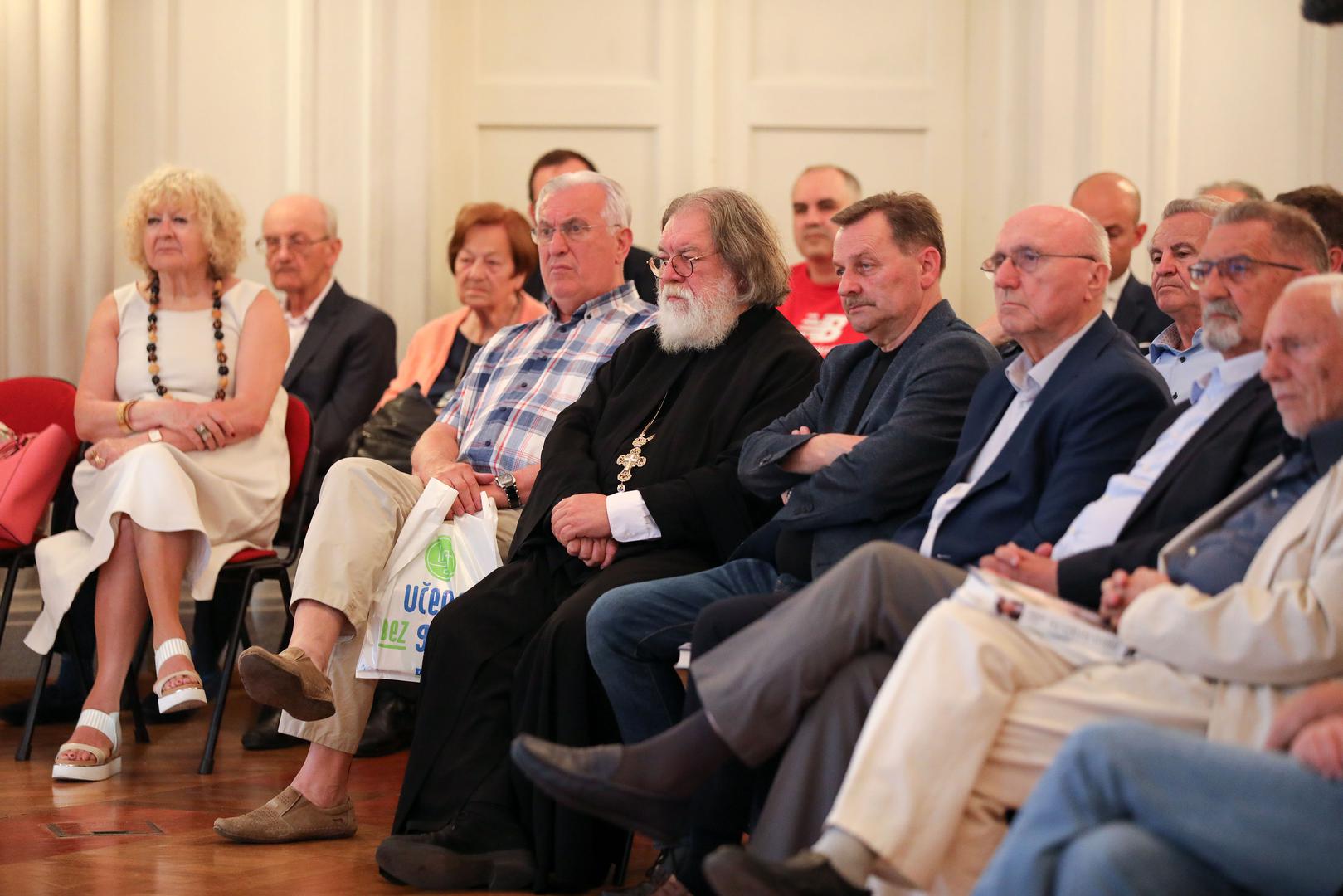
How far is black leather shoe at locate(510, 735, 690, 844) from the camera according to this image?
2.51 m

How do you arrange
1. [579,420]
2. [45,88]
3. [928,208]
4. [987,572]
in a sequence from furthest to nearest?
[45,88] → [579,420] → [928,208] → [987,572]

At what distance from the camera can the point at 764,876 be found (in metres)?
2.21

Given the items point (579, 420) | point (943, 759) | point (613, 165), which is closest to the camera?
point (943, 759)

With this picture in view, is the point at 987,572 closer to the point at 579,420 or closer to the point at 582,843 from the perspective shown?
the point at 582,843

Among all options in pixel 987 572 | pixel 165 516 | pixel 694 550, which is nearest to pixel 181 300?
pixel 165 516

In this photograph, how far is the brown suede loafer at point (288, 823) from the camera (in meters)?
3.39

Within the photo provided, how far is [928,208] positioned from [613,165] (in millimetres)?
2806

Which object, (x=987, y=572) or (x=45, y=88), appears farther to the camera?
(x=45, y=88)

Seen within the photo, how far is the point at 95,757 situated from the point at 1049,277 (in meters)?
2.61

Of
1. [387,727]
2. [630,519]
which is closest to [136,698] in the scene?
[387,727]

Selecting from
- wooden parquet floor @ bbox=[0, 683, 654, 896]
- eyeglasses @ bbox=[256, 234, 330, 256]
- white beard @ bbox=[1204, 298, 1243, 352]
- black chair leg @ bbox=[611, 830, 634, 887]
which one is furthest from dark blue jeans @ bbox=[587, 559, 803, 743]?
eyeglasses @ bbox=[256, 234, 330, 256]

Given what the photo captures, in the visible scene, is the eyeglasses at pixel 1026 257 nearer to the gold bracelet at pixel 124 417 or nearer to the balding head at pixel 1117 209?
the balding head at pixel 1117 209

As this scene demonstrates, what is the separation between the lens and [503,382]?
4.23 meters

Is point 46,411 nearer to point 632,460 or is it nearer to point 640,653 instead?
point 632,460
